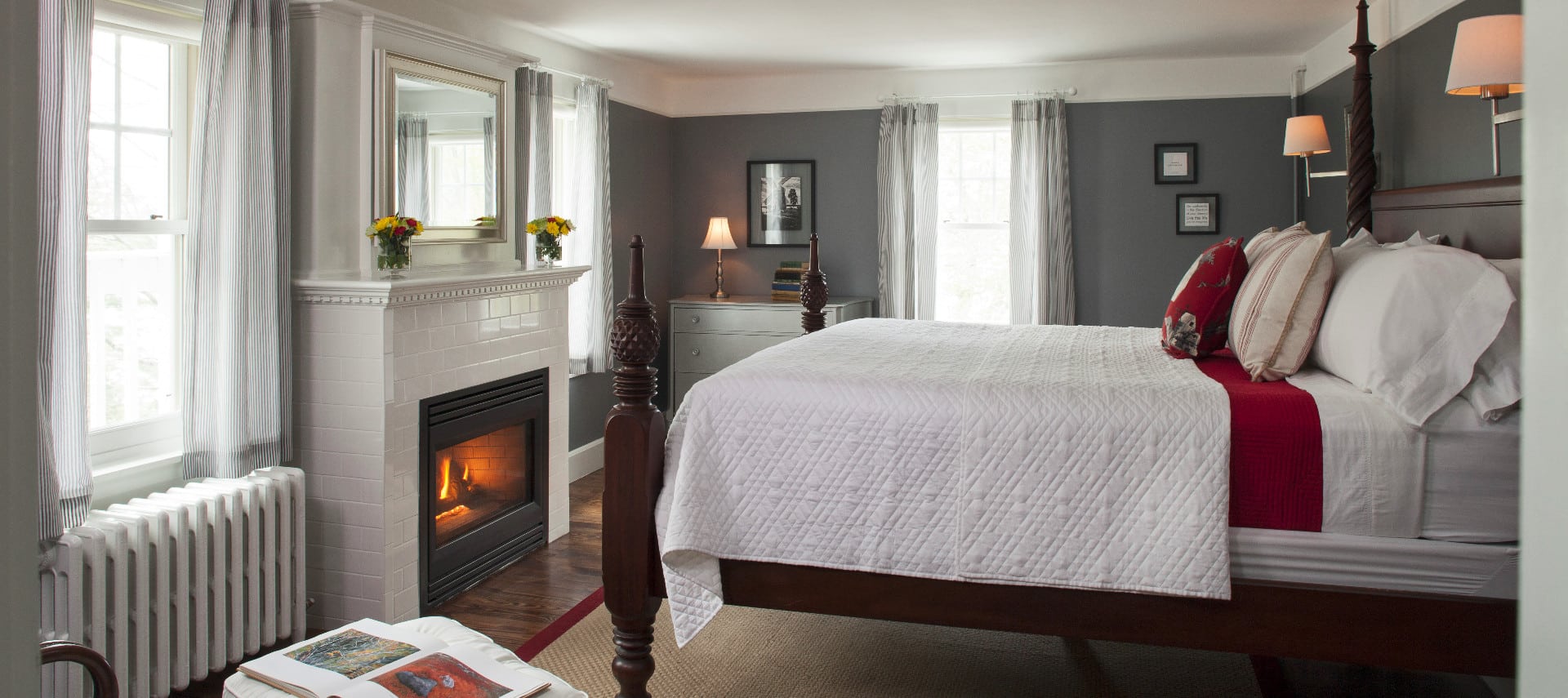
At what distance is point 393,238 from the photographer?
347 centimetres

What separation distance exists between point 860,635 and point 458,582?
1.52 m

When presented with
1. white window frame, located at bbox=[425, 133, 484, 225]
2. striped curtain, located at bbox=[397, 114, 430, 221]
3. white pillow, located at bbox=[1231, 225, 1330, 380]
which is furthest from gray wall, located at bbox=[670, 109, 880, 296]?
white pillow, located at bbox=[1231, 225, 1330, 380]

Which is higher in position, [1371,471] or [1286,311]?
[1286,311]

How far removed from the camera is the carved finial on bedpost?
8.32 ft

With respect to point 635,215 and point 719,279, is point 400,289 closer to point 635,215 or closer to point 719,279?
point 635,215

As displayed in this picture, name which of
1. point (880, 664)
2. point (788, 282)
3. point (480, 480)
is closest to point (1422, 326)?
point (880, 664)

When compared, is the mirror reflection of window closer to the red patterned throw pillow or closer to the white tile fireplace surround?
the white tile fireplace surround

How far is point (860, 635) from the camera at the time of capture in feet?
10.8

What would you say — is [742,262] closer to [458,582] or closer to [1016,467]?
[458,582]

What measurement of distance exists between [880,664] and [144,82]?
8.91 feet

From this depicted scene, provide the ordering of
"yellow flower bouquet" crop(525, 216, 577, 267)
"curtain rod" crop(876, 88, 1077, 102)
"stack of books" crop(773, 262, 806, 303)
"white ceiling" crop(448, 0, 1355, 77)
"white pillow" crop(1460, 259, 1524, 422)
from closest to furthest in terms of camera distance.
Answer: "white pillow" crop(1460, 259, 1524, 422)
"yellow flower bouquet" crop(525, 216, 577, 267)
"white ceiling" crop(448, 0, 1355, 77)
"curtain rod" crop(876, 88, 1077, 102)
"stack of books" crop(773, 262, 806, 303)

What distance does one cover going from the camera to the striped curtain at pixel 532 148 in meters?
4.67

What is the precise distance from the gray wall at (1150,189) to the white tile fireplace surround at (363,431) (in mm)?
4097

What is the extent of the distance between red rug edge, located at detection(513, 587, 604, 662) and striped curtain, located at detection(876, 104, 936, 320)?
3254 millimetres
